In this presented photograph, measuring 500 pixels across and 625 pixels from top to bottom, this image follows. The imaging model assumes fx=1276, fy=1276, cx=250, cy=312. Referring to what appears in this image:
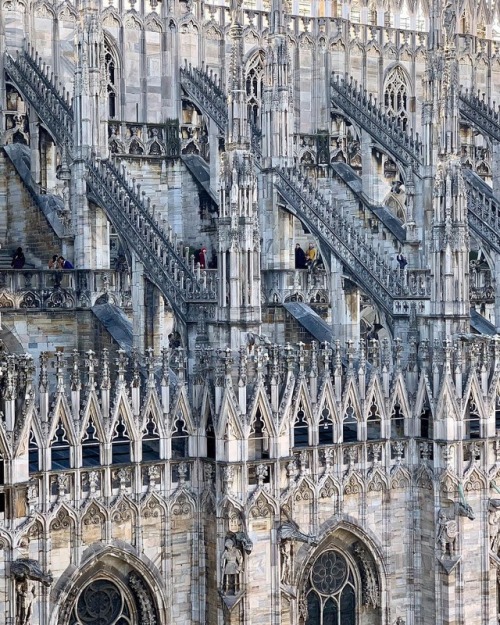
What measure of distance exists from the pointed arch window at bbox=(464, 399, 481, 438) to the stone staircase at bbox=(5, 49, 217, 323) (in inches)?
281

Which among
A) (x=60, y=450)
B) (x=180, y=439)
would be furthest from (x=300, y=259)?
(x=60, y=450)

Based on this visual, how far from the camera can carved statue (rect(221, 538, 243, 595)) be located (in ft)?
94.3

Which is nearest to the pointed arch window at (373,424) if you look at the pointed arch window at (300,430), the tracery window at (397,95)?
the pointed arch window at (300,430)

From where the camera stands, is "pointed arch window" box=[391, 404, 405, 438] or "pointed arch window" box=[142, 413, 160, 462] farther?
"pointed arch window" box=[391, 404, 405, 438]

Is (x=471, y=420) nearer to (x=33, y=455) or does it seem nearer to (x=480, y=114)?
(x=33, y=455)

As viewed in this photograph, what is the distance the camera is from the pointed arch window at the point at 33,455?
27327mm

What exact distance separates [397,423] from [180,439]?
607 cm

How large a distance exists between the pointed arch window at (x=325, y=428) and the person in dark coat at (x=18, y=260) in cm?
1091

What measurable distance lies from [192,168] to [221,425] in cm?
1721

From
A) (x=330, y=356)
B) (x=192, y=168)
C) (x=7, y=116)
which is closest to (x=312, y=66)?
(x=192, y=168)

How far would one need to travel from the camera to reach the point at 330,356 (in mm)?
31344

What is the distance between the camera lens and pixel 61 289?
36.5 meters

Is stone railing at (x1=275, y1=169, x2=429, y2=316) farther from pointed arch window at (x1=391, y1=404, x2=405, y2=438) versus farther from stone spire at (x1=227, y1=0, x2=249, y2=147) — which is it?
stone spire at (x1=227, y1=0, x2=249, y2=147)

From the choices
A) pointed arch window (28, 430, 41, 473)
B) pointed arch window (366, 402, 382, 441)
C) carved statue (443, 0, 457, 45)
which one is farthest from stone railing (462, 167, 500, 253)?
pointed arch window (28, 430, 41, 473)
